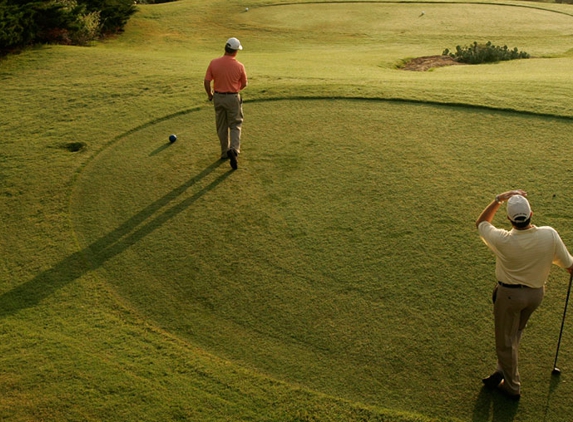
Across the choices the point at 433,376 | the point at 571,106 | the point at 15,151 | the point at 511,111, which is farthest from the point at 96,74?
the point at 433,376

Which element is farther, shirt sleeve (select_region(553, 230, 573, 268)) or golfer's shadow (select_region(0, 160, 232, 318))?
golfer's shadow (select_region(0, 160, 232, 318))

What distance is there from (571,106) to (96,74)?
10.8 meters

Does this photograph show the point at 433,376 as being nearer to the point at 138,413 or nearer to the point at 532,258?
the point at 532,258

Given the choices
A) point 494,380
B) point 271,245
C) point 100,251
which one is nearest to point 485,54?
point 271,245

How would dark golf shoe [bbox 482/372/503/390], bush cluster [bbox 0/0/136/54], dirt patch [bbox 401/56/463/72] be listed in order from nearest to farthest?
dark golf shoe [bbox 482/372/503/390] < bush cluster [bbox 0/0/136/54] < dirt patch [bbox 401/56/463/72]

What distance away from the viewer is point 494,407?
5.82m

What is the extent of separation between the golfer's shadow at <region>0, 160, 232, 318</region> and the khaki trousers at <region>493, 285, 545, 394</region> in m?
4.95

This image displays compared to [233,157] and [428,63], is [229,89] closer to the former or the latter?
[233,157]

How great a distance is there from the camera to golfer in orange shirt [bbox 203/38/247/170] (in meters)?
10.2

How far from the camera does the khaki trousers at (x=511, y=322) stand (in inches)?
223

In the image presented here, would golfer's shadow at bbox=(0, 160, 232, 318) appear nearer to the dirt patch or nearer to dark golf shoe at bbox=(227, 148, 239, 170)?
dark golf shoe at bbox=(227, 148, 239, 170)

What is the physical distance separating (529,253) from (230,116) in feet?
20.0

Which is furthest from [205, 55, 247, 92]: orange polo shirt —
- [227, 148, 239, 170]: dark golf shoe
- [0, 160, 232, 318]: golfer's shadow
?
[0, 160, 232, 318]: golfer's shadow

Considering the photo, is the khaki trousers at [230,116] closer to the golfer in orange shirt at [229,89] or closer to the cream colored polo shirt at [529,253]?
the golfer in orange shirt at [229,89]
